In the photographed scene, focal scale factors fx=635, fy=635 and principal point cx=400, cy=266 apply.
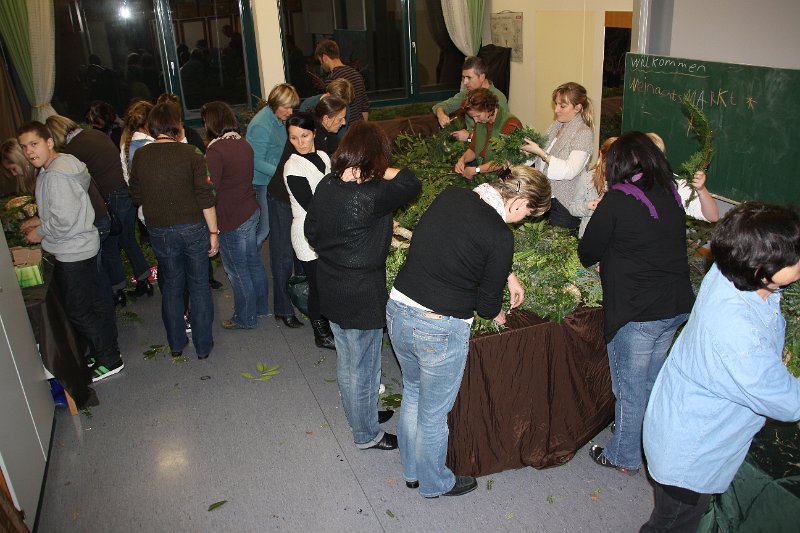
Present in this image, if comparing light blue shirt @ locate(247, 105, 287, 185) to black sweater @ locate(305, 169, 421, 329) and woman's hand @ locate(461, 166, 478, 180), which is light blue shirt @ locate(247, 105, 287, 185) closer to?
woman's hand @ locate(461, 166, 478, 180)

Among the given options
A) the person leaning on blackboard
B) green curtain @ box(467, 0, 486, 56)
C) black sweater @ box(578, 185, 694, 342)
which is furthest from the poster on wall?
black sweater @ box(578, 185, 694, 342)

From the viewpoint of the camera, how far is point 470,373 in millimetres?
2588

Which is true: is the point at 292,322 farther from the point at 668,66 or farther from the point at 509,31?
the point at 509,31

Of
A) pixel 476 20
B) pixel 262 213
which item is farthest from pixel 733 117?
pixel 476 20

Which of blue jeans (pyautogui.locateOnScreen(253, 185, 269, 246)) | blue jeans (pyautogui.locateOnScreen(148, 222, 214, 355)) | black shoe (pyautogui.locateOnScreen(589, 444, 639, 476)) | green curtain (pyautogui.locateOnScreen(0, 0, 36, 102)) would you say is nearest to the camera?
black shoe (pyautogui.locateOnScreen(589, 444, 639, 476))

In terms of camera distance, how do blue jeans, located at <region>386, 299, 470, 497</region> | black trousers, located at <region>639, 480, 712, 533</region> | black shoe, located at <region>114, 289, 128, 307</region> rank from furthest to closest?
black shoe, located at <region>114, 289, 128, 307</region>, blue jeans, located at <region>386, 299, 470, 497</region>, black trousers, located at <region>639, 480, 712, 533</region>

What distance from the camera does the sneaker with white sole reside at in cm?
379

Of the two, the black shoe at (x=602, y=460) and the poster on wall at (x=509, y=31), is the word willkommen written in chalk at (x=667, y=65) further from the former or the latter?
the poster on wall at (x=509, y=31)

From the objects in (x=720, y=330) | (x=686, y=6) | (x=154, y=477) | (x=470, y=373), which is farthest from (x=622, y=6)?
(x=154, y=477)

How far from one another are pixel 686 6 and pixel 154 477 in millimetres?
4114

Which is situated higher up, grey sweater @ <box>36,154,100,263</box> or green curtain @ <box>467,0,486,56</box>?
green curtain @ <box>467,0,486,56</box>

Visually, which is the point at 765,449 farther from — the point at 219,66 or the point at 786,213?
the point at 219,66

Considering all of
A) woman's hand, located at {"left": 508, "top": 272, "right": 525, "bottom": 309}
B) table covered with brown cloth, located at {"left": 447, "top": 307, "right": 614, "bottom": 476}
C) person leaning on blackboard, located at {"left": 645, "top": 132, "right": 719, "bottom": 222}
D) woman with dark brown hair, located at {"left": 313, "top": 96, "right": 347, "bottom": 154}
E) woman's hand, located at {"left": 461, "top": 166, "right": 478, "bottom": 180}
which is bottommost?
table covered with brown cloth, located at {"left": 447, "top": 307, "right": 614, "bottom": 476}

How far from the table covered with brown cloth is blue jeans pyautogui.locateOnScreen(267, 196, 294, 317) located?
1.78m
